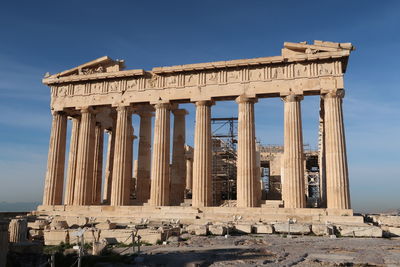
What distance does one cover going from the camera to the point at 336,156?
2498cm

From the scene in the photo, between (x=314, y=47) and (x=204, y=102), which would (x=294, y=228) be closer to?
(x=204, y=102)

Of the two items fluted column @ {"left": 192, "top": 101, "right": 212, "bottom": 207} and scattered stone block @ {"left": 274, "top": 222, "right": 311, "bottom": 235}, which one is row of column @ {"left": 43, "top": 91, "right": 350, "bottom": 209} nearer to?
fluted column @ {"left": 192, "top": 101, "right": 212, "bottom": 207}

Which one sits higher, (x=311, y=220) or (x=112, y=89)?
(x=112, y=89)

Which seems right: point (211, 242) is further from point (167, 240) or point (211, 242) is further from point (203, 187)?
point (203, 187)

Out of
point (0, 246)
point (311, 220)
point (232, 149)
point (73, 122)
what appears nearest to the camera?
point (0, 246)

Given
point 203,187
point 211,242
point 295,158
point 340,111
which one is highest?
point 340,111

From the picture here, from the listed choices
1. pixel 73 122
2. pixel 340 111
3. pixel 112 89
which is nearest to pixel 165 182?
pixel 112 89

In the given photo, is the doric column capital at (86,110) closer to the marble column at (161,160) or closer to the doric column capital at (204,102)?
the marble column at (161,160)

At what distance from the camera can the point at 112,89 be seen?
1233 inches

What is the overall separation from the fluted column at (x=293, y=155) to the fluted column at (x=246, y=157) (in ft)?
6.91

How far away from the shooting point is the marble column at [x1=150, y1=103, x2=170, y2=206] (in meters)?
28.3

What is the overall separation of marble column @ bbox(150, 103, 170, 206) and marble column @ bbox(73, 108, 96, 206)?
18.3ft

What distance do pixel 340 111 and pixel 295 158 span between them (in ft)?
13.8

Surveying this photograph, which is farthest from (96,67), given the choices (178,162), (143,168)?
(178,162)
